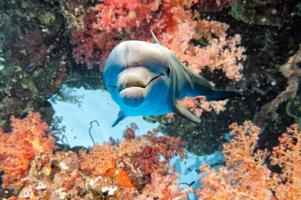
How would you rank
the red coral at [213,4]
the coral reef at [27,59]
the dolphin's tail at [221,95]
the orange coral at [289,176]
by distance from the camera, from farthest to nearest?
1. the coral reef at [27,59]
2. the red coral at [213,4]
3. the dolphin's tail at [221,95]
4. the orange coral at [289,176]

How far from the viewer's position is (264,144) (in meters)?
5.49

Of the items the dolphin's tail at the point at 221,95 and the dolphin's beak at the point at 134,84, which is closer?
the dolphin's beak at the point at 134,84

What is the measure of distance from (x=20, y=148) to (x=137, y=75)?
7.93ft

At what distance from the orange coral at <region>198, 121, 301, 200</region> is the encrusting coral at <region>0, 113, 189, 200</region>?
0.33 meters

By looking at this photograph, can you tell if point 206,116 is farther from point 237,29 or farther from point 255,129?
point 255,129

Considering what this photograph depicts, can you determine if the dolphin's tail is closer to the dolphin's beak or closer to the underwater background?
the underwater background

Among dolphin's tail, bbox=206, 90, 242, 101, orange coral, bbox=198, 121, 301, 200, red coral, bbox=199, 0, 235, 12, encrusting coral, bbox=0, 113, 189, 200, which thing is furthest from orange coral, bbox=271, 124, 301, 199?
red coral, bbox=199, 0, 235, 12

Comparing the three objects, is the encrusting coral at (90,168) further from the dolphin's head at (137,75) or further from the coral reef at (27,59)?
the coral reef at (27,59)

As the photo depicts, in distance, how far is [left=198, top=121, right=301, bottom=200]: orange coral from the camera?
3.14m

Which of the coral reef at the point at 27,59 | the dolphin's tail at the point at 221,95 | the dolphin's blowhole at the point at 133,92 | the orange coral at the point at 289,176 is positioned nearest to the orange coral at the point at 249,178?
the orange coral at the point at 289,176

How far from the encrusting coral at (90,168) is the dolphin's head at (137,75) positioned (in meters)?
1.15

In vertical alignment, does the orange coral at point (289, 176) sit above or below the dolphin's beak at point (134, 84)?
below

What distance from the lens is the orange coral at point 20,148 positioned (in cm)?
407

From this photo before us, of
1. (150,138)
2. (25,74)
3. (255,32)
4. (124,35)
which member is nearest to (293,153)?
(150,138)
